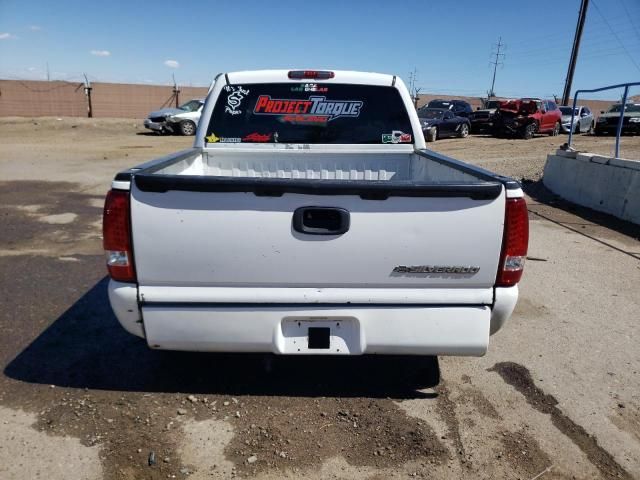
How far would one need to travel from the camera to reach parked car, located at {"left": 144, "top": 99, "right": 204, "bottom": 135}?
23094 mm

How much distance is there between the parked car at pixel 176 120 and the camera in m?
23.1

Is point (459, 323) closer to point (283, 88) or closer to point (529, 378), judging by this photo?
point (529, 378)

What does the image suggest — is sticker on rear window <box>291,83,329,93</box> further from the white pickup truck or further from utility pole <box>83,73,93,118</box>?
utility pole <box>83,73,93,118</box>

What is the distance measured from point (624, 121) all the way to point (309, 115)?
2247 cm

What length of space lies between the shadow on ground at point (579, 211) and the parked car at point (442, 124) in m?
10.6

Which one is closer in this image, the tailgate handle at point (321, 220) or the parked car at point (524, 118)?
the tailgate handle at point (321, 220)

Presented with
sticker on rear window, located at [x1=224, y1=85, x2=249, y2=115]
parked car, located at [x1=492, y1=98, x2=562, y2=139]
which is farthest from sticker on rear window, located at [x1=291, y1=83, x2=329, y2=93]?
parked car, located at [x1=492, y1=98, x2=562, y2=139]

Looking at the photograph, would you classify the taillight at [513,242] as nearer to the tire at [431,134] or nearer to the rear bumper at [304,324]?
the rear bumper at [304,324]

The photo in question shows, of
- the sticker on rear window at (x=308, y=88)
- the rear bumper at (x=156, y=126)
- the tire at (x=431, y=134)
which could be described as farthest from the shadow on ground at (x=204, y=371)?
the rear bumper at (x=156, y=126)

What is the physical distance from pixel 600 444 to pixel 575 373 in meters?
0.82

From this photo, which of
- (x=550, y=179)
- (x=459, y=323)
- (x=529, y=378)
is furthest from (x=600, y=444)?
(x=550, y=179)

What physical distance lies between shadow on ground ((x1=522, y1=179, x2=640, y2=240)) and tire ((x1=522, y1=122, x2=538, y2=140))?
11218 millimetres

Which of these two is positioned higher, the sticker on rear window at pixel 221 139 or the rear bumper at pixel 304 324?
the sticker on rear window at pixel 221 139

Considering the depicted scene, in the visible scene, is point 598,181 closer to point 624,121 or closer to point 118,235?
point 118,235
